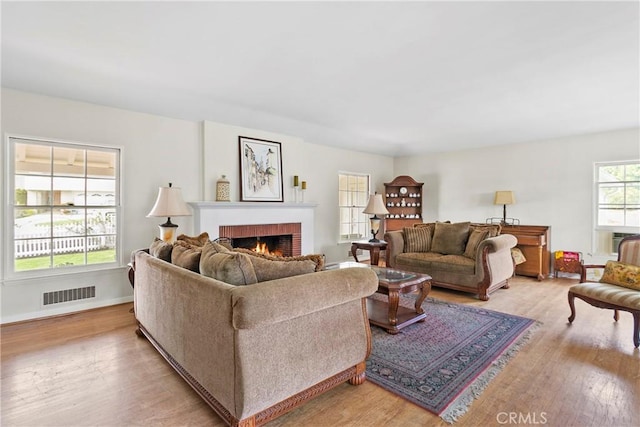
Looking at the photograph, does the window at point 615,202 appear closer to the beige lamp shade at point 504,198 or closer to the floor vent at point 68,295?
the beige lamp shade at point 504,198

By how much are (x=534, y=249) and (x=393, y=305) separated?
3668mm

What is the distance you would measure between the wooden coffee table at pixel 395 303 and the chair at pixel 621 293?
1402mm

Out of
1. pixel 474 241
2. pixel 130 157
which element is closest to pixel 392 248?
pixel 474 241

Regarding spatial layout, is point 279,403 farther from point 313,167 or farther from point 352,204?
point 352,204

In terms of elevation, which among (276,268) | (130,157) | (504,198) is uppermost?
(130,157)

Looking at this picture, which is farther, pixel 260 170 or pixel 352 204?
pixel 352 204

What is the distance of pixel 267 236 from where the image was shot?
530 cm

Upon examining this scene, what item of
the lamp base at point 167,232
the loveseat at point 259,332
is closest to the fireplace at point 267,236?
the lamp base at point 167,232

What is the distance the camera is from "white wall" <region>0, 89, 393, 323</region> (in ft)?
11.0

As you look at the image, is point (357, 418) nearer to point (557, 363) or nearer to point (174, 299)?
point (174, 299)

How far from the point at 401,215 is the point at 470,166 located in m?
1.72

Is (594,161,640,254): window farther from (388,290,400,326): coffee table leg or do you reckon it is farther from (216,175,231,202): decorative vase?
(216,175,231,202): decorative vase

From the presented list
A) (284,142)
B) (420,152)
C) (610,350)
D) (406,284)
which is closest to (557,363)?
(610,350)

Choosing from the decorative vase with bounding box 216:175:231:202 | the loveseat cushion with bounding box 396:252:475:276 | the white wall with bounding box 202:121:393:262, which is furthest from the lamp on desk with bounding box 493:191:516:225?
the decorative vase with bounding box 216:175:231:202
